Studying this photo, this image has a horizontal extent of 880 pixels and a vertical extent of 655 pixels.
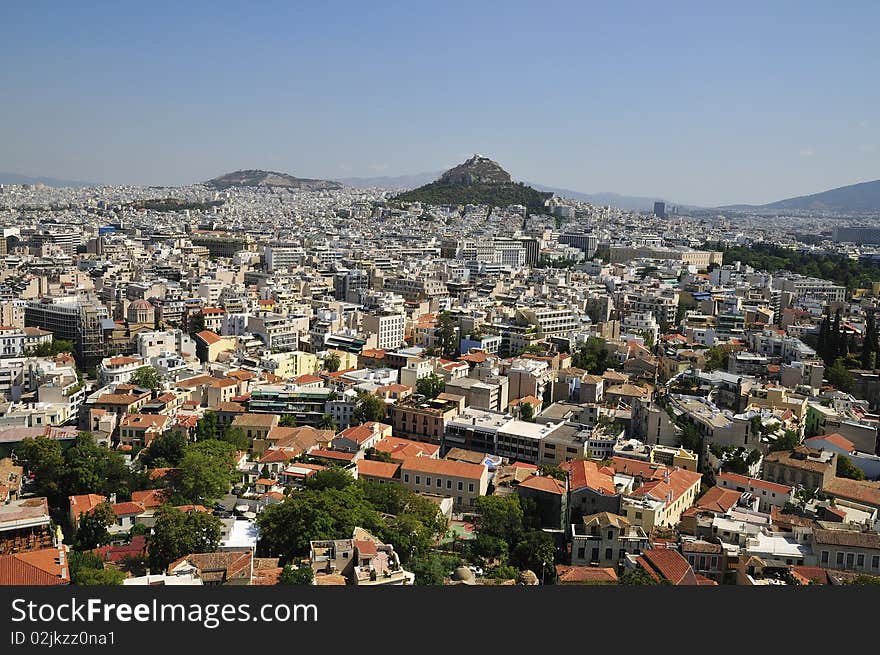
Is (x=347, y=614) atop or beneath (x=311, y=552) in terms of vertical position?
atop

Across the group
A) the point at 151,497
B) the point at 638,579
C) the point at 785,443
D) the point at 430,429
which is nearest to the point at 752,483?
the point at 785,443

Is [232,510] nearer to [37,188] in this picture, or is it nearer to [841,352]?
[841,352]

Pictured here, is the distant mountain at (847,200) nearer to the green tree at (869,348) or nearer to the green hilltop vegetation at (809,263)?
the green hilltop vegetation at (809,263)

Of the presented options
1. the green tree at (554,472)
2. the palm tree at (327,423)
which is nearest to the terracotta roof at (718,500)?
the green tree at (554,472)

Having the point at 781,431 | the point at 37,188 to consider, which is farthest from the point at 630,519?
the point at 37,188

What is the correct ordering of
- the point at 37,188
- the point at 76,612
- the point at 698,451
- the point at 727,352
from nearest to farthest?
1. the point at 76,612
2. the point at 698,451
3. the point at 727,352
4. the point at 37,188

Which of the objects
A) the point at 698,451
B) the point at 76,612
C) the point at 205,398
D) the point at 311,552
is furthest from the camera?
the point at 205,398

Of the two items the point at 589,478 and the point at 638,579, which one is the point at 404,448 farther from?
the point at 638,579
